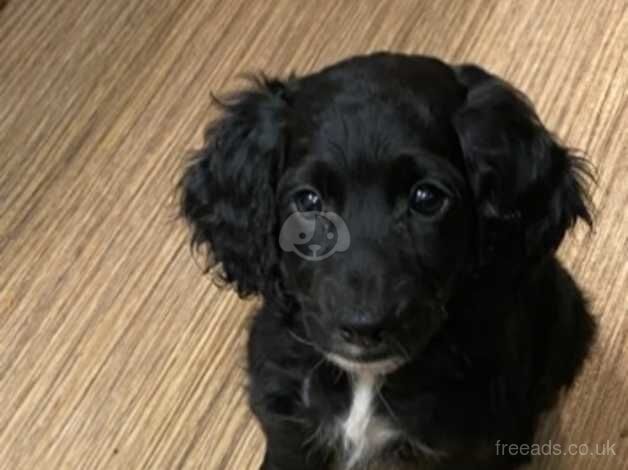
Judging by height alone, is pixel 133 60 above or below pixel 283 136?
below

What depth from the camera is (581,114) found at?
193 cm

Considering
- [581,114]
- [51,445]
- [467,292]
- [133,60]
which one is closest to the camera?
[467,292]

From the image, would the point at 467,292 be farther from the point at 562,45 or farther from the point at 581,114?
the point at 562,45

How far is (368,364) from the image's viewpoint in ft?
3.95

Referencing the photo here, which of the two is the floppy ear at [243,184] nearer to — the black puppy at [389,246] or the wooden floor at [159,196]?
the black puppy at [389,246]

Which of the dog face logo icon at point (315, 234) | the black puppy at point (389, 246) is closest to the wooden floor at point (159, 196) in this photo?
the black puppy at point (389, 246)

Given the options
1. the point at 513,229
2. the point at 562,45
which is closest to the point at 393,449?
the point at 513,229

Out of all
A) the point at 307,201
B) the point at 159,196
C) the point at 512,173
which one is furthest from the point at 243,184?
the point at 159,196

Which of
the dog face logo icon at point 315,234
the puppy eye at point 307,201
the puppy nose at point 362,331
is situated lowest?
the puppy nose at point 362,331

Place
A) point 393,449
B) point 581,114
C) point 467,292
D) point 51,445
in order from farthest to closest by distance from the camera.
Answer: point 581,114 → point 51,445 → point 393,449 → point 467,292

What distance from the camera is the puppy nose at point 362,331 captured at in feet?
3.65

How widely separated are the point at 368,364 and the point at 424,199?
0.67 ft

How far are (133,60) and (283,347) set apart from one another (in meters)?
0.95

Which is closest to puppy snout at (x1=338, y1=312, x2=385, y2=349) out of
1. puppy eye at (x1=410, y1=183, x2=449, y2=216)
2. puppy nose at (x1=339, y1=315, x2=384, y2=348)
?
puppy nose at (x1=339, y1=315, x2=384, y2=348)
